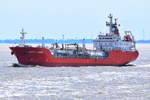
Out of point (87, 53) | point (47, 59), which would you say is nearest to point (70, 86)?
point (47, 59)

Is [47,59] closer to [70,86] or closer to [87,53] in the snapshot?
[87,53]

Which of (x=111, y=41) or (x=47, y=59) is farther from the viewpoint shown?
(x=111, y=41)

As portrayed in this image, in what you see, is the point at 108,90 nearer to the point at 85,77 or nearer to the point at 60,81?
the point at 60,81

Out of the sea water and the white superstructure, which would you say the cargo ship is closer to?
the white superstructure

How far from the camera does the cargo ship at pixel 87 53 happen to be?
3944 inches

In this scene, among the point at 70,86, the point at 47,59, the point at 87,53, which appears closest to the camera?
the point at 70,86

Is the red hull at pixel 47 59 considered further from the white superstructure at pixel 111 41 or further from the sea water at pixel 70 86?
the sea water at pixel 70 86

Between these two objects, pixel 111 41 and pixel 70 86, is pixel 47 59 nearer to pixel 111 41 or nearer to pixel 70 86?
pixel 111 41

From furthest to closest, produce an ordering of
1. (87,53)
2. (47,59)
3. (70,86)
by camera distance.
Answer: (87,53), (47,59), (70,86)

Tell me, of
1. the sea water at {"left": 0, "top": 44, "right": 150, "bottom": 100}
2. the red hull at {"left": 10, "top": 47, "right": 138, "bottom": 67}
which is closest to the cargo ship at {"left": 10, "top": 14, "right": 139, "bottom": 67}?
the red hull at {"left": 10, "top": 47, "right": 138, "bottom": 67}

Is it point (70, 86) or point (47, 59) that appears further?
point (47, 59)

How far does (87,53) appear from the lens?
4296 inches

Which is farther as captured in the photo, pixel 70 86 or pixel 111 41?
pixel 111 41

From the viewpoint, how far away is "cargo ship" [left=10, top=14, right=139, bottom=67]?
10019 centimetres
